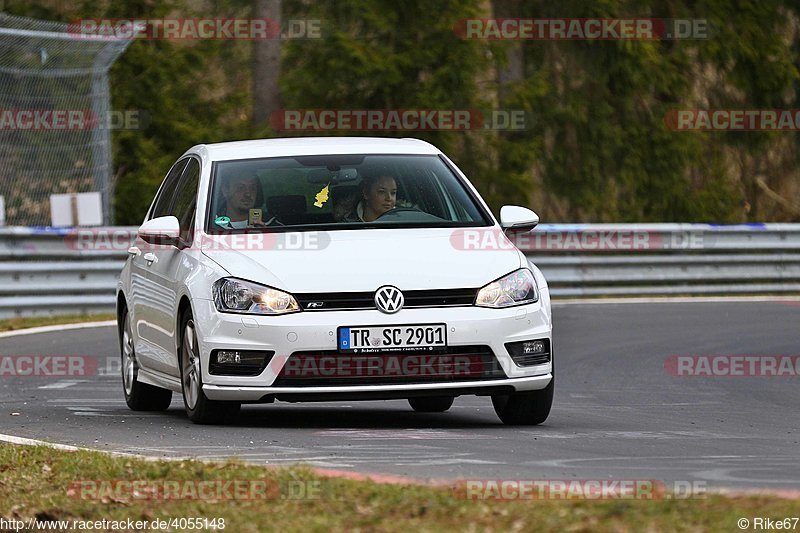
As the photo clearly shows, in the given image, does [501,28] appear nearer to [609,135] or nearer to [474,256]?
[609,135]

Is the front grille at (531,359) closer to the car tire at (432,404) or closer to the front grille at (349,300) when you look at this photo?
the front grille at (349,300)

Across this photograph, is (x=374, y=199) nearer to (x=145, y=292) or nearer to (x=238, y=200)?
(x=238, y=200)

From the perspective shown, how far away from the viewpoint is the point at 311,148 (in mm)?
10023

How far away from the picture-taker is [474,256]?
8.99 m

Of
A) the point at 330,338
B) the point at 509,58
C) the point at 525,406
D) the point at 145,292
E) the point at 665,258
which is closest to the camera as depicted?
the point at 330,338

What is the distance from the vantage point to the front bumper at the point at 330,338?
338 inches

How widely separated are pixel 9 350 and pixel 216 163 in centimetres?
641

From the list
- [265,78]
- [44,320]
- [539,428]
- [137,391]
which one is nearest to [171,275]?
[137,391]

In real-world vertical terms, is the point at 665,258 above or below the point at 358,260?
below

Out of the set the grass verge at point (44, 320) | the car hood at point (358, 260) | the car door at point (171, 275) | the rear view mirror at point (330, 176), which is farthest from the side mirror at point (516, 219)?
the grass verge at point (44, 320)

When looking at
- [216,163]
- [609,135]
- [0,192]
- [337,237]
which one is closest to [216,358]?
[337,237]

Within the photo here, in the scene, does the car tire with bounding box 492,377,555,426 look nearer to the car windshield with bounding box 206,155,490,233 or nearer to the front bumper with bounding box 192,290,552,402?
the front bumper with bounding box 192,290,552,402

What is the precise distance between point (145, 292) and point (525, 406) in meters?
2.56

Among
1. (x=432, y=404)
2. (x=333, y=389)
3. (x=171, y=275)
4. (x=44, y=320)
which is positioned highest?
(x=171, y=275)
